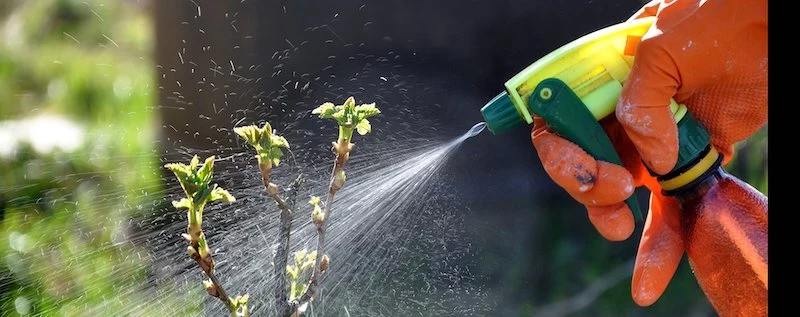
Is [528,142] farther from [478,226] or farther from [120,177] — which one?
[120,177]

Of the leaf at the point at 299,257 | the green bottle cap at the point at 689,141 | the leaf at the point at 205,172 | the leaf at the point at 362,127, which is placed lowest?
the green bottle cap at the point at 689,141

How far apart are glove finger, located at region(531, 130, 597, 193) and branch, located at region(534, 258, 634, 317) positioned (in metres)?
1.46

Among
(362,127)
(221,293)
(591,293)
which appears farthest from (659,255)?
(591,293)

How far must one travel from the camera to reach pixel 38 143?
1.83 m

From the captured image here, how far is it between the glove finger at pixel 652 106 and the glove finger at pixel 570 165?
46 mm

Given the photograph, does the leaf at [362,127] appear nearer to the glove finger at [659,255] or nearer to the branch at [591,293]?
the glove finger at [659,255]

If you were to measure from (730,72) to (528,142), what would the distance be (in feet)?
4.58

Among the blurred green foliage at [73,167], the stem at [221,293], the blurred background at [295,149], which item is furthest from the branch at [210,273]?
the blurred green foliage at [73,167]

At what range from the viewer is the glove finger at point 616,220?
879 mm

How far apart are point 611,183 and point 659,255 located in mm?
113

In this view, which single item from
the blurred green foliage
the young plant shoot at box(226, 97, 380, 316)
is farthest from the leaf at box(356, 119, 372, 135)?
the blurred green foliage

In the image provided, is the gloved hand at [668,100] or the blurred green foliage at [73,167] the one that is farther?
the blurred green foliage at [73,167]

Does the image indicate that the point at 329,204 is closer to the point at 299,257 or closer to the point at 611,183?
the point at 299,257

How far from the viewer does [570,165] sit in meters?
0.85
